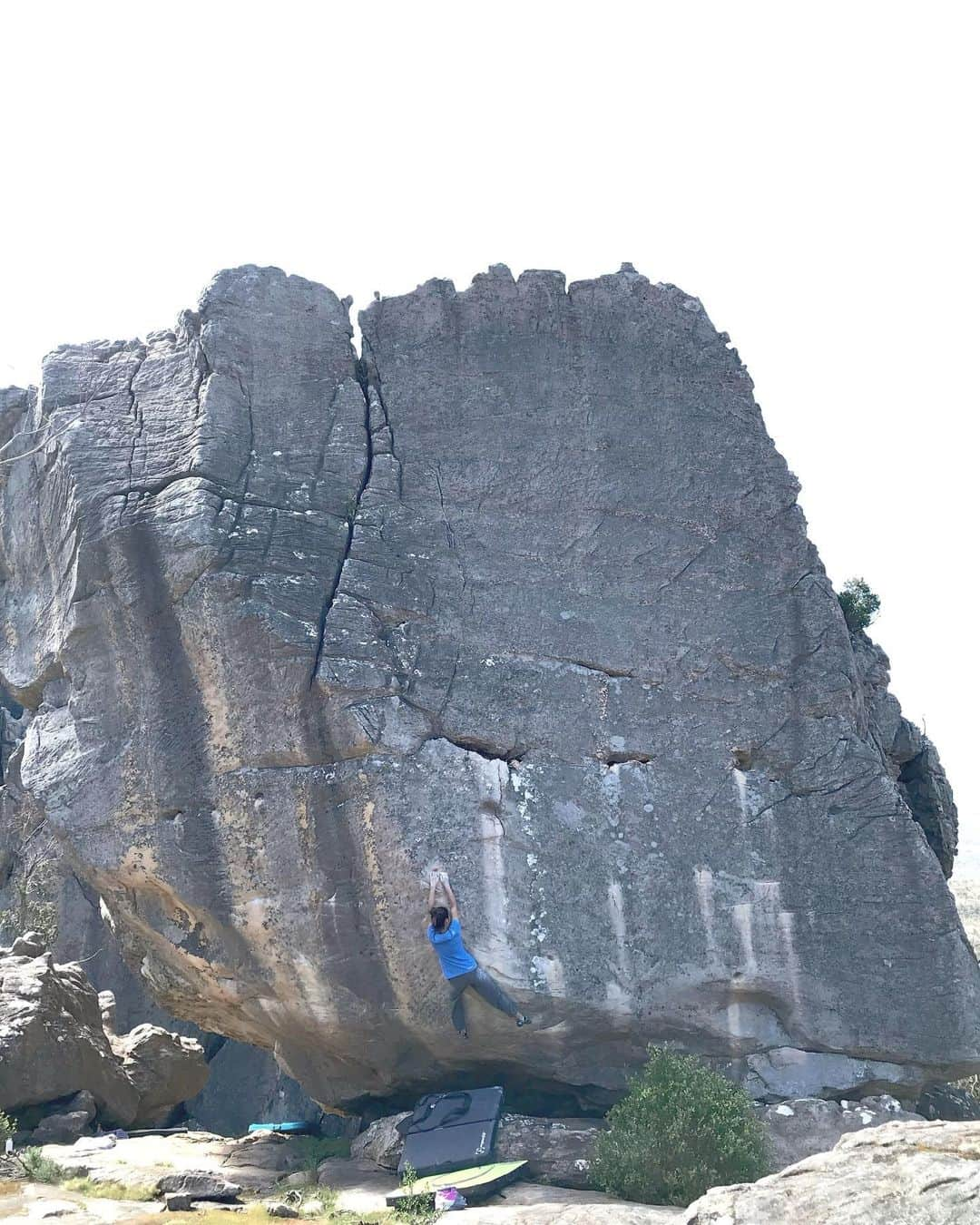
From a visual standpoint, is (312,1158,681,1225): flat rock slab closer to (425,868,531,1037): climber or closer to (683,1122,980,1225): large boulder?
(425,868,531,1037): climber

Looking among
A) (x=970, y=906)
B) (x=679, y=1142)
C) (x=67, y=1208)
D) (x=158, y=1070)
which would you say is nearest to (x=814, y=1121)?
(x=679, y=1142)

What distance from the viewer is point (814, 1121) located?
32.6 feet

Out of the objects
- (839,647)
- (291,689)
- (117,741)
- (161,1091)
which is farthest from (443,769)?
(161,1091)

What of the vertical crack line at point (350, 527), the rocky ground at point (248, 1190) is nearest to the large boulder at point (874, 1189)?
the rocky ground at point (248, 1190)

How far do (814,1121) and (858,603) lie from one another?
7.17m

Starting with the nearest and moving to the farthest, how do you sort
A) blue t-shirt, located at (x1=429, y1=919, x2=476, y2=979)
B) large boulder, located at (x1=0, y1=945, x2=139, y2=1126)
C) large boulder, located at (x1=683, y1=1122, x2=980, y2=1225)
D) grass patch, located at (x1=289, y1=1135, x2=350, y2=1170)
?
large boulder, located at (x1=683, y1=1122, x2=980, y2=1225) < blue t-shirt, located at (x1=429, y1=919, x2=476, y2=979) < grass patch, located at (x1=289, y1=1135, x2=350, y2=1170) < large boulder, located at (x1=0, y1=945, x2=139, y2=1126)

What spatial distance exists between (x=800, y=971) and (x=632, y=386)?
18.7ft

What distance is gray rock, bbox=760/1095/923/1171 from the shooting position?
9727mm

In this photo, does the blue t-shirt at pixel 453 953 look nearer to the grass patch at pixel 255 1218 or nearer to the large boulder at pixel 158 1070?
the grass patch at pixel 255 1218

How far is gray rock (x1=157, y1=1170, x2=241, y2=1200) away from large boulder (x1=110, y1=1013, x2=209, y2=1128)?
5.00 metres

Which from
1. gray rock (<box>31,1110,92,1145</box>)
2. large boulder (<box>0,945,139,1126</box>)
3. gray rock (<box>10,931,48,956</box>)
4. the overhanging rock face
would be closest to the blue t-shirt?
the overhanging rock face

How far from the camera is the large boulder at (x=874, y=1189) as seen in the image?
236 inches

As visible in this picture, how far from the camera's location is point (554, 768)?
35.3ft

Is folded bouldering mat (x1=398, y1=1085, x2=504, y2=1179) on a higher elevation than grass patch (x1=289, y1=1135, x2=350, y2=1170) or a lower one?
higher
